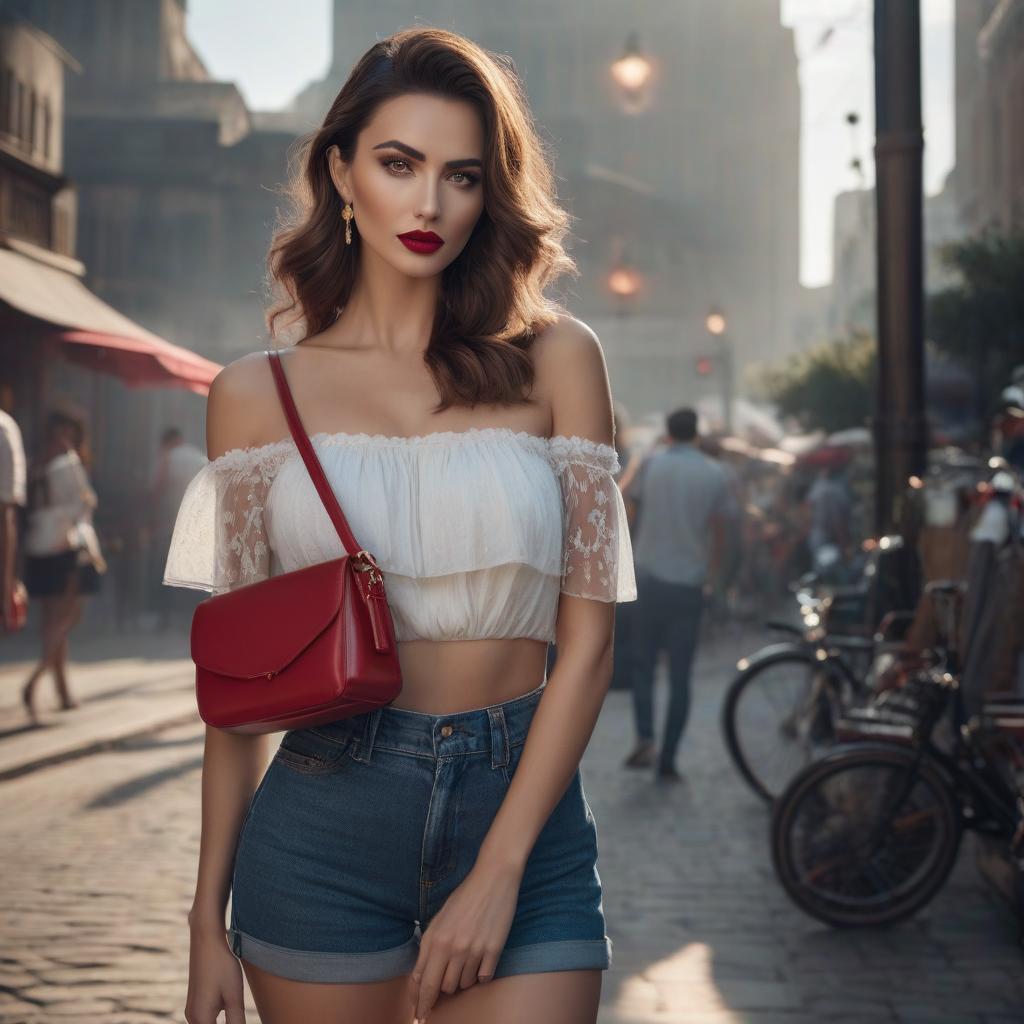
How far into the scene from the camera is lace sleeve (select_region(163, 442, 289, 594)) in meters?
2.54

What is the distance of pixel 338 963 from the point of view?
91.8 inches

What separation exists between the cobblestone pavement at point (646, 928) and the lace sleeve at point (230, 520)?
269 cm

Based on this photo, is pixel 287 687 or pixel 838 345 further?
pixel 838 345

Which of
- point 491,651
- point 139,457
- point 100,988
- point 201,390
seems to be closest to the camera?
point 491,651

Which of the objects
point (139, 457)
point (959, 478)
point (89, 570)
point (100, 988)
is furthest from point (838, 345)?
point (100, 988)

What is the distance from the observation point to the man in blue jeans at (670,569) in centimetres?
997

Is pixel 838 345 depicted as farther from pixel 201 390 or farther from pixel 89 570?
pixel 89 570

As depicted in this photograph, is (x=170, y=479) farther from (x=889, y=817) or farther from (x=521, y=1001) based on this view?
(x=521, y=1001)

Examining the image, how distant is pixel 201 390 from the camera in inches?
614

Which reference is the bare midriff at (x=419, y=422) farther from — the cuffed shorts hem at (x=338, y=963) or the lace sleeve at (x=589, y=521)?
the cuffed shorts hem at (x=338, y=963)

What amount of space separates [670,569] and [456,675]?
7.60 m

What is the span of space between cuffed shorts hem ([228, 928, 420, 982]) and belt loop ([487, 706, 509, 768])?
285 millimetres

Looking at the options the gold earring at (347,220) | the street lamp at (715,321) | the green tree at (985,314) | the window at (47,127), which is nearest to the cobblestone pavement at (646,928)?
the gold earring at (347,220)

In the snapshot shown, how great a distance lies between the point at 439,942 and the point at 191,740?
8.75 m
